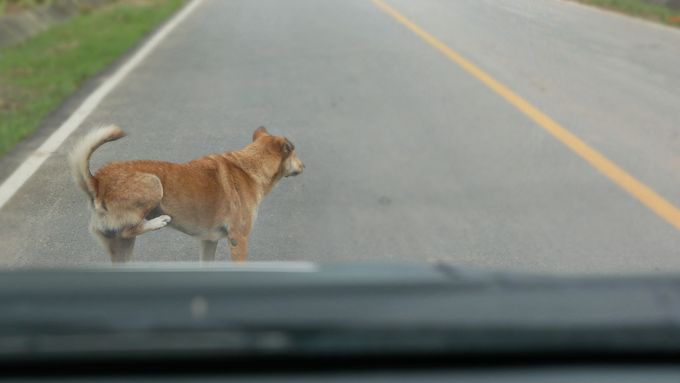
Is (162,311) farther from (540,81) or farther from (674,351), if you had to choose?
(540,81)

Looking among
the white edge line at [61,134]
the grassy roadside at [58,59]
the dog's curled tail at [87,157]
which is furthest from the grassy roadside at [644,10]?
the dog's curled tail at [87,157]

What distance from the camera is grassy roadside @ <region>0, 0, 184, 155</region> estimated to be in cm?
652

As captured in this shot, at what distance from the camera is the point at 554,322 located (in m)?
1.27

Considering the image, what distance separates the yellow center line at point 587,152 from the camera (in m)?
4.84

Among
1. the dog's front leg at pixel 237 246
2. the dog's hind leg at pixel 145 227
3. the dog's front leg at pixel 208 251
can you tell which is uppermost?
the dog's hind leg at pixel 145 227

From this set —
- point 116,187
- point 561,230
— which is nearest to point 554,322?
point 116,187

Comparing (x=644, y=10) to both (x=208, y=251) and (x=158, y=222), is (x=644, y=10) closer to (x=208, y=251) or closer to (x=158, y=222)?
(x=208, y=251)

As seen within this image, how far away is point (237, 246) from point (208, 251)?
297 mm

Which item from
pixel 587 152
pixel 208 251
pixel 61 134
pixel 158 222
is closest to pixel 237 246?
pixel 208 251

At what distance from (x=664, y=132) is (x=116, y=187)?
17.7ft

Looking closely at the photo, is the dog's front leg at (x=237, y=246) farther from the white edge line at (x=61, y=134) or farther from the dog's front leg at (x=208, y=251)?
the white edge line at (x=61, y=134)

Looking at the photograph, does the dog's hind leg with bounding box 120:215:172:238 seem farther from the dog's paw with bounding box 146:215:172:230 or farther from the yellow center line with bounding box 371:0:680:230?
the yellow center line with bounding box 371:0:680:230

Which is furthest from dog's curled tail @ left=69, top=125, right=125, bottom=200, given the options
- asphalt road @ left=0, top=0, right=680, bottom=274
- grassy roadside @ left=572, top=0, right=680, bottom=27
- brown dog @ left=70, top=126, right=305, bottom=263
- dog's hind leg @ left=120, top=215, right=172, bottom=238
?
grassy roadside @ left=572, top=0, right=680, bottom=27

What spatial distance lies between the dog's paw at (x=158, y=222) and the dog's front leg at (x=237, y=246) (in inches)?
13.7
